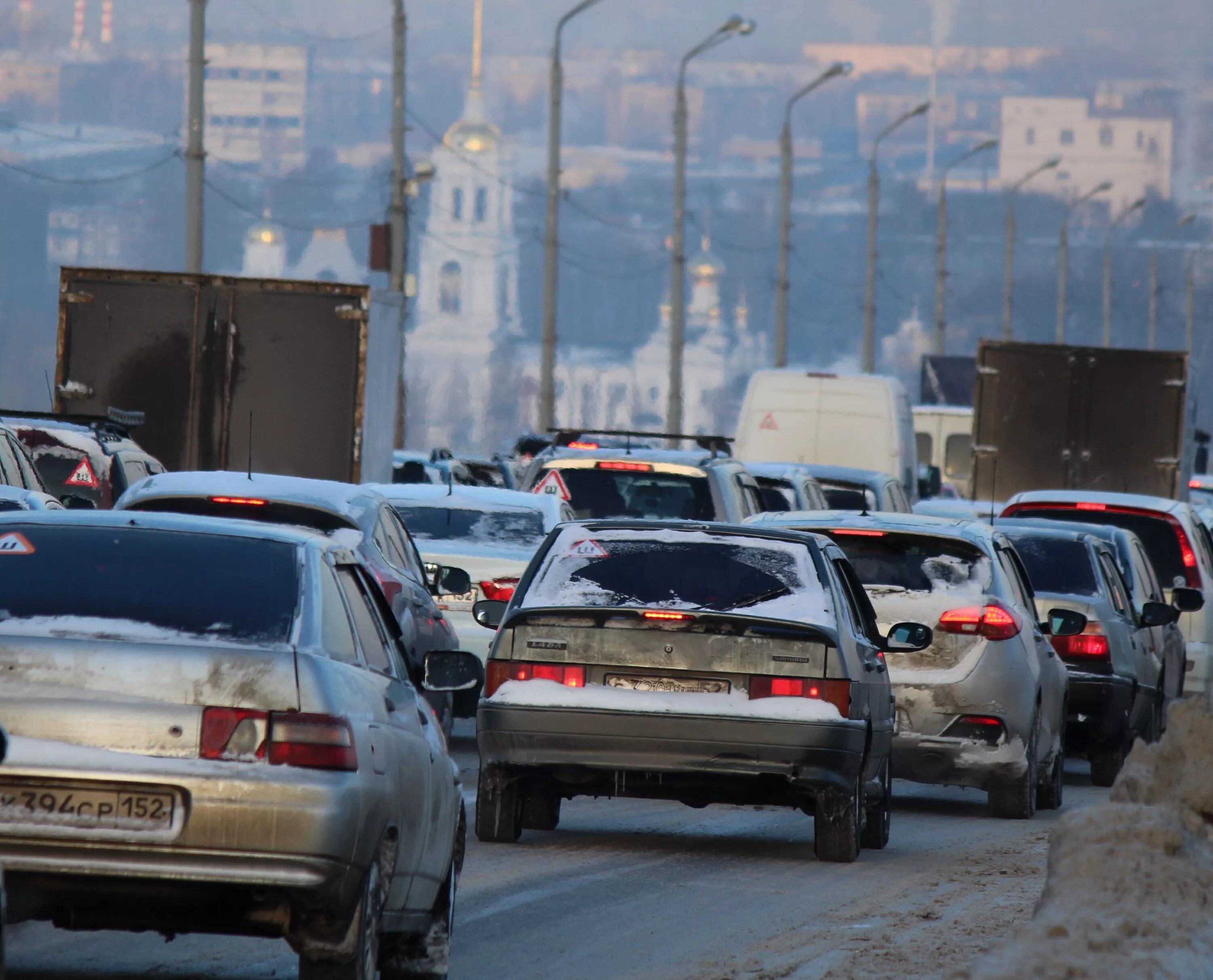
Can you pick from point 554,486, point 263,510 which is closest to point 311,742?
point 263,510

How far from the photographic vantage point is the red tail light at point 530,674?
1034 centimetres

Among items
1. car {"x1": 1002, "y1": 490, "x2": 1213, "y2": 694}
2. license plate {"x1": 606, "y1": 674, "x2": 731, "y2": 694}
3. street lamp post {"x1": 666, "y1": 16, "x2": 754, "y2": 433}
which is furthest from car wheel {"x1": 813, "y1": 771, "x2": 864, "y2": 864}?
street lamp post {"x1": 666, "y1": 16, "x2": 754, "y2": 433}

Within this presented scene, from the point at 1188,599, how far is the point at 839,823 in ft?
26.7

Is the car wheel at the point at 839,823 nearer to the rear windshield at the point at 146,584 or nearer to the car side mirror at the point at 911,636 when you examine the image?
the car side mirror at the point at 911,636

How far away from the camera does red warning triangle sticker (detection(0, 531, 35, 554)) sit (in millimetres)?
6453

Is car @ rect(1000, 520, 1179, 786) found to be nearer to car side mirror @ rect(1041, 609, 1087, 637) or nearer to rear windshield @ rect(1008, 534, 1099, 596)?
rear windshield @ rect(1008, 534, 1099, 596)

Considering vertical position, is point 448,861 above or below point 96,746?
below

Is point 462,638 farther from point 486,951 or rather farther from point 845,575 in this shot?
point 486,951

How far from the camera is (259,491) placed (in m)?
12.9

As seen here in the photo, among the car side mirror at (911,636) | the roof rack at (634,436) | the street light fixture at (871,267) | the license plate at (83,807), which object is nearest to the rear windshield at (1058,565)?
the roof rack at (634,436)

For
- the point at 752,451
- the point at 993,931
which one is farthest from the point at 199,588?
the point at 752,451

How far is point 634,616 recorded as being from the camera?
1032 cm

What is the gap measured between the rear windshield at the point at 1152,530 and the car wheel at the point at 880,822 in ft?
28.2

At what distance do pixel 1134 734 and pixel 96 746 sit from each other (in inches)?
461
